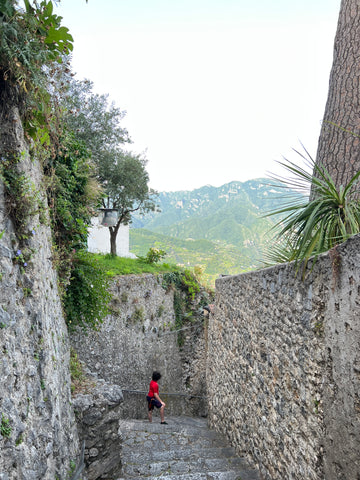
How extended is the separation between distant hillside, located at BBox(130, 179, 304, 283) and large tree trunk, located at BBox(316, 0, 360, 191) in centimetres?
132

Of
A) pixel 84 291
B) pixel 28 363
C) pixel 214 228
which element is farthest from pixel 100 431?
pixel 214 228

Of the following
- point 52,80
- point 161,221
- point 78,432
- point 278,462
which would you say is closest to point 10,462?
point 78,432

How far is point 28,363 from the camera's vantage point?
116 inches

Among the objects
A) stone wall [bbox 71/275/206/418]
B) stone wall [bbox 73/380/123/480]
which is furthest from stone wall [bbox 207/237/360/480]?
stone wall [bbox 71/275/206/418]

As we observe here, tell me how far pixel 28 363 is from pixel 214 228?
8585 cm

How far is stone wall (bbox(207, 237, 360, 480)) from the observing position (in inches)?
109

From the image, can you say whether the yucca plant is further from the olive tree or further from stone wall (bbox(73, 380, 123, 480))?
the olive tree

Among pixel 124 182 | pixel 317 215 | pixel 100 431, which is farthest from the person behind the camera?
pixel 124 182

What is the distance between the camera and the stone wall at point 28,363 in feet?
8.27

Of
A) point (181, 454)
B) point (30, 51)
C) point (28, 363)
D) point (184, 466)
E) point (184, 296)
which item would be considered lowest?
point (181, 454)

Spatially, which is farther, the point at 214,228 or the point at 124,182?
the point at 214,228

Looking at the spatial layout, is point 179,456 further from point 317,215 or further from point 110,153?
point 110,153

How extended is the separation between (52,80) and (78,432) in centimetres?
424

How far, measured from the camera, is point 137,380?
1084cm
